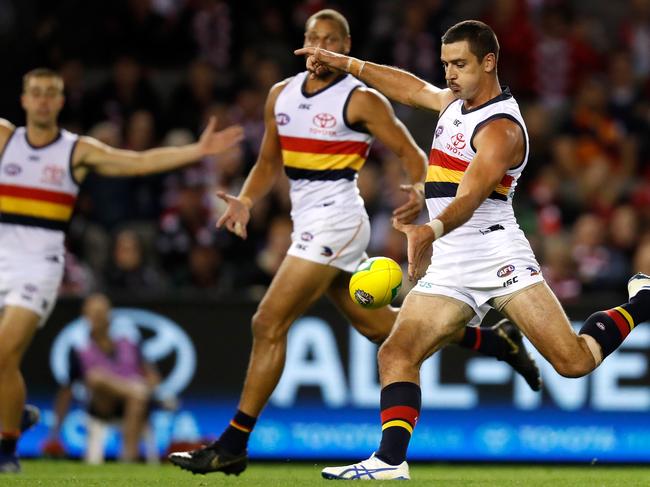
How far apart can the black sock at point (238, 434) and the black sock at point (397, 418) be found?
145 cm

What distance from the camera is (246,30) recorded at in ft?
60.1

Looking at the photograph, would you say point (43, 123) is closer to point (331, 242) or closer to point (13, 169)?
point (13, 169)

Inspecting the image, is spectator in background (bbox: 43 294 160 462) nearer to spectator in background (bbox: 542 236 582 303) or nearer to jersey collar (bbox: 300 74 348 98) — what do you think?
spectator in background (bbox: 542 236 582 303)

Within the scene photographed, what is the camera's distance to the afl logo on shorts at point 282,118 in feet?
30.4

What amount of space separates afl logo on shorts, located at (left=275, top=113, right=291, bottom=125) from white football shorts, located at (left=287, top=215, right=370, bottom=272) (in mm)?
707

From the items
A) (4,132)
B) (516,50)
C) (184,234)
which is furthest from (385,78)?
(516,50)

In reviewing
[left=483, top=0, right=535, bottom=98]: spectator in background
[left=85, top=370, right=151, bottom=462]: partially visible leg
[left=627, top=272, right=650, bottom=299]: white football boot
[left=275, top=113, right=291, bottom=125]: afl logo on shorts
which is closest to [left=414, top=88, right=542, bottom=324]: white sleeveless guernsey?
[left=627, top=272, right=650, bottom=299]: white football boot

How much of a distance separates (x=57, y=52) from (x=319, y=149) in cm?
894

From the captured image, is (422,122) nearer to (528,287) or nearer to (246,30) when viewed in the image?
(246,30)

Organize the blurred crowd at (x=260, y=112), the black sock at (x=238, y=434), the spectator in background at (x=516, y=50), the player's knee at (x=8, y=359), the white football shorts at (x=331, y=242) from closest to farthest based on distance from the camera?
the black sock at (x=238, y=434), the white football shorts at (x=331, y=242), the player's knee at (x=8, y=359), the blurred crowd at (x=260, y=112), the spectator in background at (x=516, y=50)

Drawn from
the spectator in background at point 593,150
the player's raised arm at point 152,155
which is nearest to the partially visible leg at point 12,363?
the player's raised arm at point 152,155

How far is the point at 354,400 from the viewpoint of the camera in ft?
43.7

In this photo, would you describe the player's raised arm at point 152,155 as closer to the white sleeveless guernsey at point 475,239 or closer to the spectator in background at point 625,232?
the white sleeveless guernsey at point 475,239

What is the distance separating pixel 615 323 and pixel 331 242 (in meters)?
2.00
